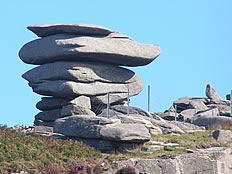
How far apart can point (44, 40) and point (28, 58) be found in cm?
231

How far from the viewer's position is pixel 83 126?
29359mm

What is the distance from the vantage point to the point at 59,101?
134 ft

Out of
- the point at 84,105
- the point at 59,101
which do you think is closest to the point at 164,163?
the point at 84,105

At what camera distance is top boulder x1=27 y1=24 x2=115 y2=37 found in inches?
1554

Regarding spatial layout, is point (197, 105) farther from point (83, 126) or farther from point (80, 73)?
point (83, 126)

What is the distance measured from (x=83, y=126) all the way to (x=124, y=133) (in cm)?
301

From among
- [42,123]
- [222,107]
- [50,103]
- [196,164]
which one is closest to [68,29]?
[50,103]

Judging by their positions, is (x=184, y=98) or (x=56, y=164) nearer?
(x=56, y=164)

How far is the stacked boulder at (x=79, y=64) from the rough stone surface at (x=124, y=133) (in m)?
9.29

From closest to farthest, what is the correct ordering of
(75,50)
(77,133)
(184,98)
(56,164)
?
(56,164) < (77,133) < (75,50) < (184,98)

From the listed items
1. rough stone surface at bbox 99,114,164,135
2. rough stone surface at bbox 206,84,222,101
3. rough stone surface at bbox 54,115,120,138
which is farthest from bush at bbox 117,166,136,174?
rough stone surface at bbox 206,84,222,101

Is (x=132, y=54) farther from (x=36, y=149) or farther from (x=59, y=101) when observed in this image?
(x=36, y=149)

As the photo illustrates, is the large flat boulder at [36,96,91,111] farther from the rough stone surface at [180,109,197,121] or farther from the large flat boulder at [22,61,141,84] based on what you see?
the rough stone surface at [180,109,197,121]

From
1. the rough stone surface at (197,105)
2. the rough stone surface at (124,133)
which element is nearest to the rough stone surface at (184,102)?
the rough stone surface at (197,105)
